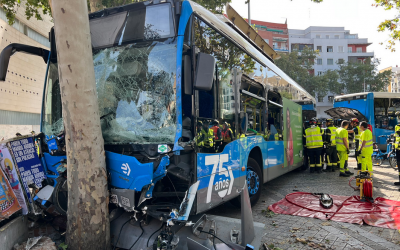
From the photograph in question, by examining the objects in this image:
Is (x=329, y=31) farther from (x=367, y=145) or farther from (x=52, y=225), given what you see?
(x=52, y=225)

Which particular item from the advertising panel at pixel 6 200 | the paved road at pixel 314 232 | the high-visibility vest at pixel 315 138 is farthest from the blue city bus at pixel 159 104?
the high-visibility vest at pixel 315 138

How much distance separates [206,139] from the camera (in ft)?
12.8

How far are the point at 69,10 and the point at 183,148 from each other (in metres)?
1.96

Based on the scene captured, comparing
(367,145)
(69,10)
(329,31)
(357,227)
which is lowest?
(357,227)

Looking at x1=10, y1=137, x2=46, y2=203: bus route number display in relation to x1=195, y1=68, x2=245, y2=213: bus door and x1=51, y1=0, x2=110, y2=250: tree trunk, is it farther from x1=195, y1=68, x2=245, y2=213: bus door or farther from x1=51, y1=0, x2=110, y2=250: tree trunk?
x1=195, y1=68, x2=245, y2=213: bus door

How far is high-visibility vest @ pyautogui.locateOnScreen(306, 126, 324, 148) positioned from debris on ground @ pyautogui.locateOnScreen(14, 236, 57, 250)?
28.2 feet

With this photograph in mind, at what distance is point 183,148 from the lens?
135 inches

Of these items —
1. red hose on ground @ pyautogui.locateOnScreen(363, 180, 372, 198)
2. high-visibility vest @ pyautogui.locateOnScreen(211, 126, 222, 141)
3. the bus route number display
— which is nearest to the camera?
the bus route number display

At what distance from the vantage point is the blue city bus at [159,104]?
347 cm

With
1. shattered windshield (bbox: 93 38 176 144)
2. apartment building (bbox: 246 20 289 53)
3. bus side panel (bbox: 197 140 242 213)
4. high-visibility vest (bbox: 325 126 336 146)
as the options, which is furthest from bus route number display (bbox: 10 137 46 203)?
apartment building (bbox: 246 20 289 53)

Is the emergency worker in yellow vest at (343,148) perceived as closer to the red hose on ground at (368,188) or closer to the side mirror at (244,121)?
the red hose on ground at (368,188)

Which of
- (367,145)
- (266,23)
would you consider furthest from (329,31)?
(367,145)

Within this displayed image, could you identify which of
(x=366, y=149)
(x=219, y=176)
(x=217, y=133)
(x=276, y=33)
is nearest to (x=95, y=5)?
(x=217, y=133)

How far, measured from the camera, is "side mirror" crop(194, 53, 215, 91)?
333 centimetres
